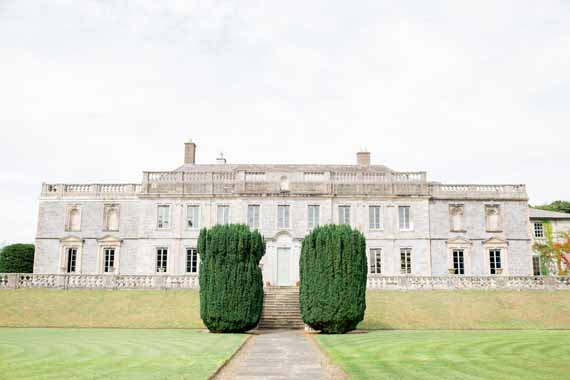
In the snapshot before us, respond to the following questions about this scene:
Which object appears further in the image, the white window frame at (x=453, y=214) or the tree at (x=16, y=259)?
the tree at (x=16, y=259)

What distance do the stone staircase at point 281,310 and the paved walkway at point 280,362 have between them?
5.43m

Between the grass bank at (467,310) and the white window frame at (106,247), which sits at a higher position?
the white window frame at (106,247)

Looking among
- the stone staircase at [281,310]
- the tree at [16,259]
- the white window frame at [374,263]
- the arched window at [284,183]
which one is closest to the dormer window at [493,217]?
the white window frame at [374,263]

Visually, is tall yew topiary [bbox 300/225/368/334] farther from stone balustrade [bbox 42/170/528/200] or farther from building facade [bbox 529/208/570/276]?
building facade [bbox 529/208/570/276]

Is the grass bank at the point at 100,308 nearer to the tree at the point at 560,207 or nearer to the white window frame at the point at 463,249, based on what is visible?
the white window frame at the point at 463,249

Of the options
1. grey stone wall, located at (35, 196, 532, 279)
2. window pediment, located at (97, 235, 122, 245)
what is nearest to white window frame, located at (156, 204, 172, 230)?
grey stone wall, located at (35, 196, 532, 279)

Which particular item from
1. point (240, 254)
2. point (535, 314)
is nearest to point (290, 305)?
point (240, 254)

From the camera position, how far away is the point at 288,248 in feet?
115

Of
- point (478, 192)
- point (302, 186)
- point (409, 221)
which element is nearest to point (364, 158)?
point (409, 221)

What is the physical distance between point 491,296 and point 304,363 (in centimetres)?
1766

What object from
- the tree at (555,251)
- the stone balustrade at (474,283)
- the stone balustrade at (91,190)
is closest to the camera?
the stone balustrade at (474,283)

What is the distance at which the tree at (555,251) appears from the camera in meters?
38.8

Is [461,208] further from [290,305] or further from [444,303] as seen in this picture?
[290,305]

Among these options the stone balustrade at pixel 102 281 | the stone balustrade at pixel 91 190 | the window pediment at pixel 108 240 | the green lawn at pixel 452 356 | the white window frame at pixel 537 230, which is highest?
the stone balustrade at pixel 91 190
